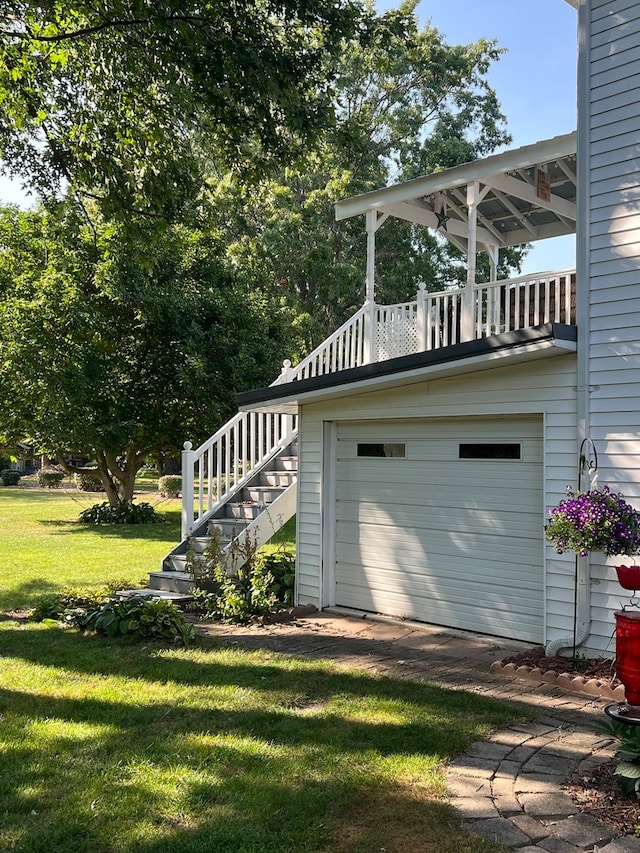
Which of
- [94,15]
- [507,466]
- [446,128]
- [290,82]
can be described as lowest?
[507,466]

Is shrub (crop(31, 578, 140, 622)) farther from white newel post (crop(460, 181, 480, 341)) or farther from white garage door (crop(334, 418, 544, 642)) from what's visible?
white newel post (crop(460, 181, 480, 341))

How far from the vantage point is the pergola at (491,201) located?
26.8ft

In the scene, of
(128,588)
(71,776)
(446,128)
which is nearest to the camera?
(71,776)

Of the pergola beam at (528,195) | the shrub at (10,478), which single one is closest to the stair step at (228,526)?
the pergola beam at (528,195)

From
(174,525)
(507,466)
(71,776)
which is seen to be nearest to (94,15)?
(507,466)

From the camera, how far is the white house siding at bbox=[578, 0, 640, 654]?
5.80 metres

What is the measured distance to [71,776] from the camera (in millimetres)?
3895

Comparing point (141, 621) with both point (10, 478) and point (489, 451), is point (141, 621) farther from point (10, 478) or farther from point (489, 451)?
point (10, 478)

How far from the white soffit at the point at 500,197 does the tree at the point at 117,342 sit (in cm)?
657

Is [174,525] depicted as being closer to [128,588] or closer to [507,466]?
[128,588]

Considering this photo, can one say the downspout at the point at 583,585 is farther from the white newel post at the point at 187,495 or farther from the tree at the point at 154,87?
the white newel post at the point at 187,495

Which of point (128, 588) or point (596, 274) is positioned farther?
point (128, 588)

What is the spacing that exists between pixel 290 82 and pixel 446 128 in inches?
784

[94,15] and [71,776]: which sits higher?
[94,15]
